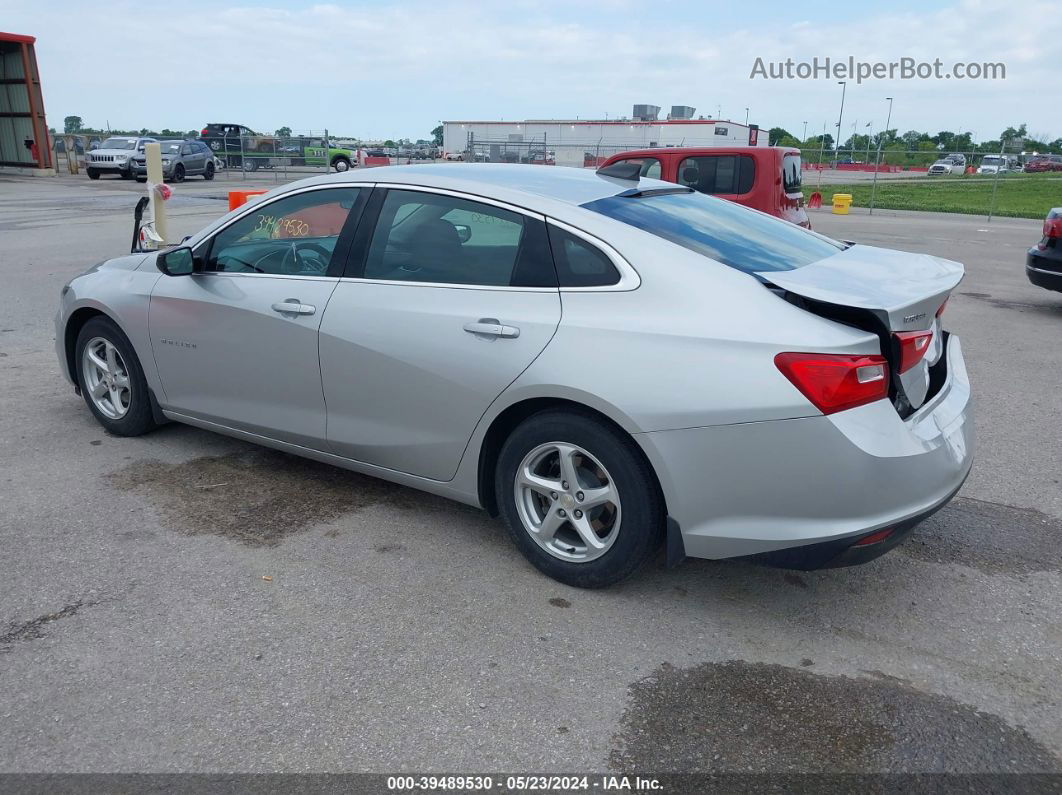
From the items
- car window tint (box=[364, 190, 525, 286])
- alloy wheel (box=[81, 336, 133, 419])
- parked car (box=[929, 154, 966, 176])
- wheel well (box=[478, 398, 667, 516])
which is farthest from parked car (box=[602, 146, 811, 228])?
parked car (box=[929, 154, 966, 176])

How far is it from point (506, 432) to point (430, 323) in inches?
21.9

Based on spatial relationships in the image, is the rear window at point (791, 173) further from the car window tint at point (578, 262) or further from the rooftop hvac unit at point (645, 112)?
the rooftop hvac unit at point (645, 112)

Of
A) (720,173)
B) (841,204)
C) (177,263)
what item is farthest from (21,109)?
(177,263)

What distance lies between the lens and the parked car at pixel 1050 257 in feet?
32.0

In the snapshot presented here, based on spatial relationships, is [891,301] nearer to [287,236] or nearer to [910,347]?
[910,347]

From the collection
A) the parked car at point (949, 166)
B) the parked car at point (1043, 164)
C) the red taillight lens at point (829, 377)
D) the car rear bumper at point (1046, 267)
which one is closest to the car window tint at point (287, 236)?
the red taillight lens at point (829, 377)

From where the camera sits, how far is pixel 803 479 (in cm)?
303

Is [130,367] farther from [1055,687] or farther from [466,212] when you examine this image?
[1055,687]

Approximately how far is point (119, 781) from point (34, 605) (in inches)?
46.5

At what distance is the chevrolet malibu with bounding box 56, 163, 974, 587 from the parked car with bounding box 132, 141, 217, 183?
31698 millimetres

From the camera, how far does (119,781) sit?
8.26ft

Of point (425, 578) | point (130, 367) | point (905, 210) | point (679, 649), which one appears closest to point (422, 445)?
point (425, 578)

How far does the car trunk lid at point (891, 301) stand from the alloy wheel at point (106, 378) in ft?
12.1

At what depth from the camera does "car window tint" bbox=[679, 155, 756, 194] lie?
12344 millimetres
